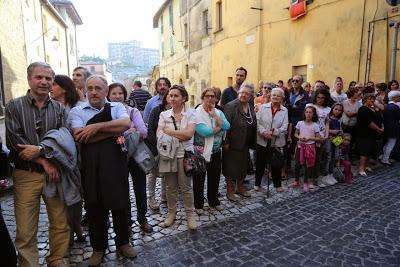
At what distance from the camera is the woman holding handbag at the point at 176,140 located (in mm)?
3660

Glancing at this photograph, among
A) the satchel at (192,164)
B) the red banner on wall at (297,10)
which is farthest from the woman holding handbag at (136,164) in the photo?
the red banner on wall at (297,10)

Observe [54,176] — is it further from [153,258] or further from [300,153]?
[300,153]

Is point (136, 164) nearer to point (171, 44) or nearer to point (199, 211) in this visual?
point (199, 211)

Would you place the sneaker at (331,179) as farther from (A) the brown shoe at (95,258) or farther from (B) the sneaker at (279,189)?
(A) the brown shoe at (95,258)

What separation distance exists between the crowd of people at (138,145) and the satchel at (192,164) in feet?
0.12

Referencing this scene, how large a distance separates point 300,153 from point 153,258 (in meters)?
3.32

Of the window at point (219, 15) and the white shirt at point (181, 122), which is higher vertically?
the window at point (219, 15)

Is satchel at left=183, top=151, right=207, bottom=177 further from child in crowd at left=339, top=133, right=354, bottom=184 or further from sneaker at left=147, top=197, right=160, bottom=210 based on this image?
child in crowd at left=339, top=133, right=354, bottom=184

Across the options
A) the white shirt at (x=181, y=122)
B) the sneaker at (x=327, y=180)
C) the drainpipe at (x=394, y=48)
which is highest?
the drainpipe at (x=394, y=48)

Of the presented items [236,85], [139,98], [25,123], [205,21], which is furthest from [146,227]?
[205,21]

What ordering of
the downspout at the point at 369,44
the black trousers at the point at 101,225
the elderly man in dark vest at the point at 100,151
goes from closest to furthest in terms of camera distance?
the elderly man in dark vest at the point at 100,151 < the black trousers at the point at 101,225 < the downspout at the point at 369,44

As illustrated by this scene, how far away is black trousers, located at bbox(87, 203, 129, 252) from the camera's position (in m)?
2.97

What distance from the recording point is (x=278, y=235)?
3.66 meters

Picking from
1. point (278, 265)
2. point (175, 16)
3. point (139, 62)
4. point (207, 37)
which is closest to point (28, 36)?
point (207, 37)
